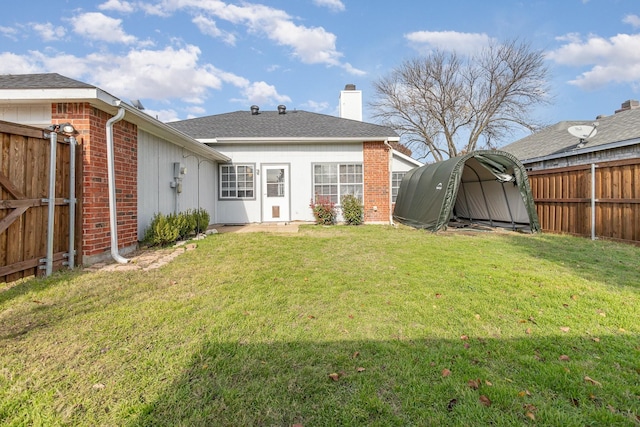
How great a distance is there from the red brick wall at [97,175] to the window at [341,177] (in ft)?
21.1

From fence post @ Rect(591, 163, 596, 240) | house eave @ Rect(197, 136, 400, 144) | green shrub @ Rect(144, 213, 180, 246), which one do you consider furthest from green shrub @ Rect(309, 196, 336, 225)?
fence post @ Rect(591, 163, 596, 240)

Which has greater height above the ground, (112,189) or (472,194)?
(472,194)

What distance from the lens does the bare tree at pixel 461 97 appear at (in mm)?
20500

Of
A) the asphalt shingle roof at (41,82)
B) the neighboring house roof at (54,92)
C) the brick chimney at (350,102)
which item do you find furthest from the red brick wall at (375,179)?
the asphalt shingle roof at (41,82)

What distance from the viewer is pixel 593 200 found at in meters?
7.33

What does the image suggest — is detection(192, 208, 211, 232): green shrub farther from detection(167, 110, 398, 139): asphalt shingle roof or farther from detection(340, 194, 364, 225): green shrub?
detection(340, 194, 364, 225): green shrub

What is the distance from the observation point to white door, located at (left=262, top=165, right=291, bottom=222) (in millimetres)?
10875

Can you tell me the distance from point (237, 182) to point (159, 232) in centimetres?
508

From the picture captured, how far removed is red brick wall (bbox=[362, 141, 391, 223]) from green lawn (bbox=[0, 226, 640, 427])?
256 inches

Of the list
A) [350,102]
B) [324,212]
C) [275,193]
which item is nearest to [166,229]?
[275,193]

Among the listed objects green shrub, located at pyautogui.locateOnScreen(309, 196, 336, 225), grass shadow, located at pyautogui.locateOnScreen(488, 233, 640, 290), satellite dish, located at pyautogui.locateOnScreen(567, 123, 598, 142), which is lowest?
grass shadow, located at pyautogui.locateOnScreen(488, 233, 640, 290)

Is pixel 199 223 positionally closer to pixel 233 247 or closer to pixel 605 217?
pixel 233 247

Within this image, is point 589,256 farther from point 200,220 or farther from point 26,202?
point 26,202

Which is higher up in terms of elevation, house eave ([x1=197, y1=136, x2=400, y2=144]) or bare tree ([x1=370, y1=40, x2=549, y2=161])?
bare tree ([x1=370, y1=40, x2=549, y2=161])
